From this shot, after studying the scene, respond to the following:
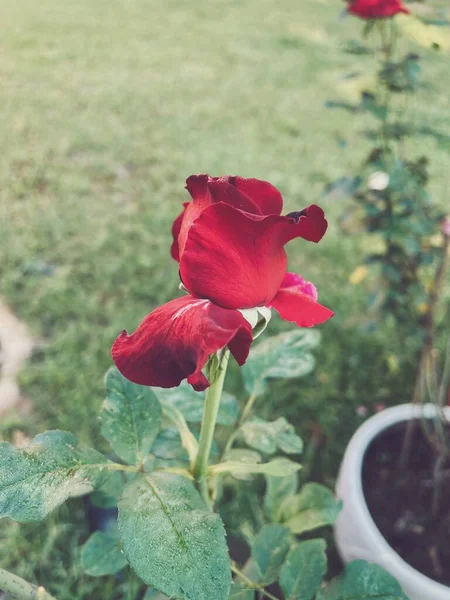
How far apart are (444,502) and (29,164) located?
216 centimetres

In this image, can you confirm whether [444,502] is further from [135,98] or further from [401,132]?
[135,98]

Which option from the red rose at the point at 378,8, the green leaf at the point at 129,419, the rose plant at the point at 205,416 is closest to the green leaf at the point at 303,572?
the rose plant at the point at 205,416

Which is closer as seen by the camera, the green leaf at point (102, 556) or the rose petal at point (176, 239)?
the rose petal at point (176, 239)

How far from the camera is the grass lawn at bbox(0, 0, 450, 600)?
164 cm

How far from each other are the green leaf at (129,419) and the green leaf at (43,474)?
4 cm

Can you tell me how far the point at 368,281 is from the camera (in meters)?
2.12

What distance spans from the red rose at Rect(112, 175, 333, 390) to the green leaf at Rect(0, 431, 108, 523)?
141mm

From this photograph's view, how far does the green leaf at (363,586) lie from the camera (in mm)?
667

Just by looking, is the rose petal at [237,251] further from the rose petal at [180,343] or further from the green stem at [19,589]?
the green stem at [19,589]

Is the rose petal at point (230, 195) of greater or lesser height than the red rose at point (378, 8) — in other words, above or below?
below

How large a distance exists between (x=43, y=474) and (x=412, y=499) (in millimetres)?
909

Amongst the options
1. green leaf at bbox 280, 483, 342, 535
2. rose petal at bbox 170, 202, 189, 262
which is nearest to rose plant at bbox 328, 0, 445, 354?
green leaf at bbox 280, 483, 342, 535

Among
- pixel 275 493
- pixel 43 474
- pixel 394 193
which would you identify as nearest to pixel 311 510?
pixel 275 493

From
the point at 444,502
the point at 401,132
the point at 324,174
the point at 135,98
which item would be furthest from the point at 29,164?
the point at 444,502
